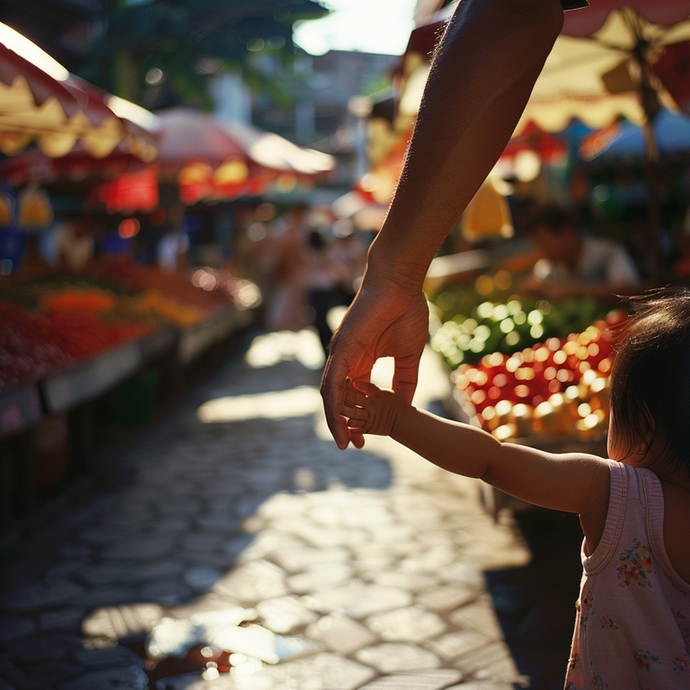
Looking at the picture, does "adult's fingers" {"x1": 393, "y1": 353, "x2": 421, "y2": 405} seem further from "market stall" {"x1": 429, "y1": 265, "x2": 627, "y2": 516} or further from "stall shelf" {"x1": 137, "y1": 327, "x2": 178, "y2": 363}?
"stall shelf" {"x1": 137, "y1": 327, "x2": 178, "y2": 363}

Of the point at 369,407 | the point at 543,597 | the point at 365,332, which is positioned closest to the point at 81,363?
the point at 543,597

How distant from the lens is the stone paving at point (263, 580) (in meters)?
2.85

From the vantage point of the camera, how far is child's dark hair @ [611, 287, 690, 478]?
1497 millimetres

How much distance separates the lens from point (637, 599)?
1.53 m

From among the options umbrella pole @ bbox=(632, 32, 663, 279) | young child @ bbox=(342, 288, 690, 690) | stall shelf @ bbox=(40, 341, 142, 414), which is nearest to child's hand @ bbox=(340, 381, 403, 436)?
young child @ bbox=(342, 288, 690, 690)

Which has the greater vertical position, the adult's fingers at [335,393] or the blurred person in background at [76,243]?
the blurred person in background at [76,243]

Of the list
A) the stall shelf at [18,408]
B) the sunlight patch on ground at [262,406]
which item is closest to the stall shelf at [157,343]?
the sunlight patch on ground at [262,406]

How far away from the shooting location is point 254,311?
49.7 ft

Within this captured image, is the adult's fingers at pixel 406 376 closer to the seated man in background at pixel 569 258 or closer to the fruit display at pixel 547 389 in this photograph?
the fruit display at pixel 547 389

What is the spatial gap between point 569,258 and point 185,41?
16401 mm

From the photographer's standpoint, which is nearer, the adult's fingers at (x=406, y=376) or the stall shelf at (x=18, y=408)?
the adult's fingers at (x=406, y=376)

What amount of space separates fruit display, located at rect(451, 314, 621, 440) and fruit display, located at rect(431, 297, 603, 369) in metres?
0.48

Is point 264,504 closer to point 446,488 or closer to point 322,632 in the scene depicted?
point 446,488

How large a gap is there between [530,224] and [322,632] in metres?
5.28
